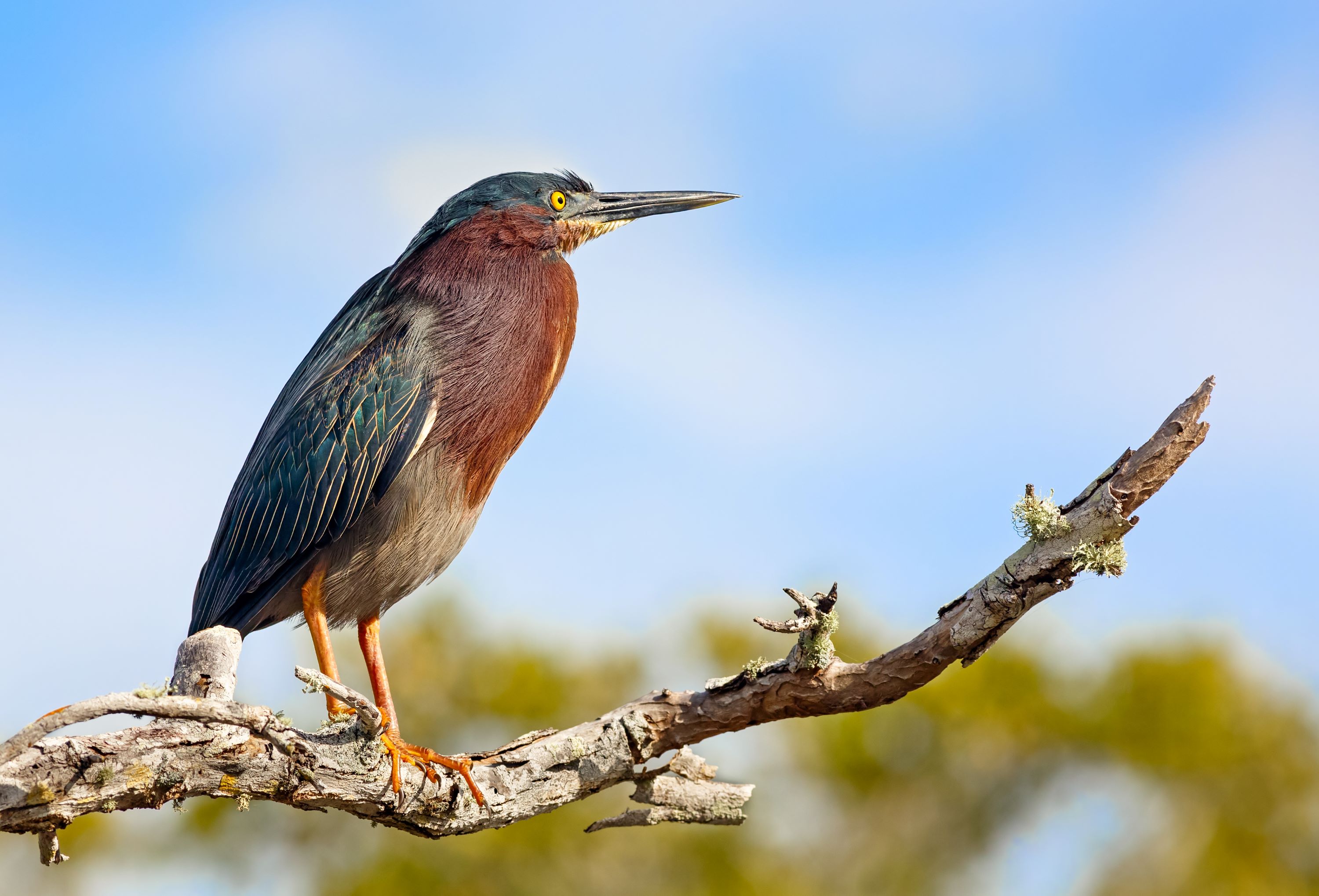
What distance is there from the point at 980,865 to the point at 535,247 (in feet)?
42.6

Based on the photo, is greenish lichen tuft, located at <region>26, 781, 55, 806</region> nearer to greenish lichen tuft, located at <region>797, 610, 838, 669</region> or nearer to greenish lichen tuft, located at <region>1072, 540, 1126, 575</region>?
greenish lichen tuft, located at <region>797, 610, 838, 669</region>

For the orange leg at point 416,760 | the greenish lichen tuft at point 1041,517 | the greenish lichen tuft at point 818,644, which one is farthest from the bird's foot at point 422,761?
the greenish lichen tuft at point 1041,517

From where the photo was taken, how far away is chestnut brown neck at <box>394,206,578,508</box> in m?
5.05

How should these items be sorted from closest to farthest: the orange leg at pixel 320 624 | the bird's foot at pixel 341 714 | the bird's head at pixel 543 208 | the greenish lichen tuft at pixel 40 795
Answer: the greenish lichen tuft at pixel 40 795 → the bird's foot at pixel 341 714 → the orange leg at pixel 320 624 → the bird's head at pixel 543 208

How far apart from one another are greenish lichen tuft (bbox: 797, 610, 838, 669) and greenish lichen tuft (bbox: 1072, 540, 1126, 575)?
82cm

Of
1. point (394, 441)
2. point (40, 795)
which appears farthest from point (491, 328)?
point (40, 795)

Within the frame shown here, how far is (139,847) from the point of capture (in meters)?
13.1

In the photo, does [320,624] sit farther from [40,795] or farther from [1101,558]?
[1101,558]

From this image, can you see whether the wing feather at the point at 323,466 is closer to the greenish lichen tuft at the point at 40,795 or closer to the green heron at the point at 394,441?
the green heron at the point at 394,441

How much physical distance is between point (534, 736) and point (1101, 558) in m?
2.20

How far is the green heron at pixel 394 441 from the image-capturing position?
4.95 metres

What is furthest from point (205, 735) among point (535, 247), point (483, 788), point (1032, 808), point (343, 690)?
point (1032, 808)

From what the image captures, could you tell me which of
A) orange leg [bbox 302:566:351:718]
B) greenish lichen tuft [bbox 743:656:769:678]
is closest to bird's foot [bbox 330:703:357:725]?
orange leg [bbox 302:566:351:718]

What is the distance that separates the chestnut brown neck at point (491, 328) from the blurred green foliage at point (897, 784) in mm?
9033
